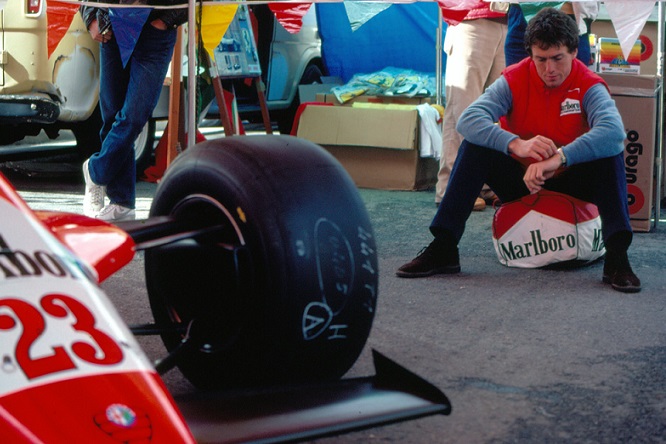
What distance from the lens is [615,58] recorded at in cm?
664

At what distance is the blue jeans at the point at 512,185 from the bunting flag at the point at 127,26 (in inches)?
63.6

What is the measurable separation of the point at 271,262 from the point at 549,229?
2.28 metres

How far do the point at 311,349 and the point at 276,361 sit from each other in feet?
0.25

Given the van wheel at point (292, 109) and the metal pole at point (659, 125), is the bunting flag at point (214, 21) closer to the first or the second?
the metal pole at point (659, 125)

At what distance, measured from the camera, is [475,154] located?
13.2 ft

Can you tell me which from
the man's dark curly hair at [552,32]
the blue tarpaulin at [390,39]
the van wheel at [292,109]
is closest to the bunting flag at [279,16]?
the man's dark curly hair at [552,32]

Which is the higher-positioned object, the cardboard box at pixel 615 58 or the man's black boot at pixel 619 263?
the cardboard box at pixel 615 58

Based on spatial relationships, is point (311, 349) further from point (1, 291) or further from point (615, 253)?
point (615, 253)

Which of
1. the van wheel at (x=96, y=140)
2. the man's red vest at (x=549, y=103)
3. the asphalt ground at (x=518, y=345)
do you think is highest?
the man's red vest at (x=549, y=103)

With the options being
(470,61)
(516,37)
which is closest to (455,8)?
(516,37)

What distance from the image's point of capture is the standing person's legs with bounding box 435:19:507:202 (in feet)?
18.5

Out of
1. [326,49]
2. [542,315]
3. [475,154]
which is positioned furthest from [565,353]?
[326,49]

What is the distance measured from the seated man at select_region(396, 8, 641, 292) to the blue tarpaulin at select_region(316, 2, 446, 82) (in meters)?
4.72

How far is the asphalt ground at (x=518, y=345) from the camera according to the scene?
7.63 ft
